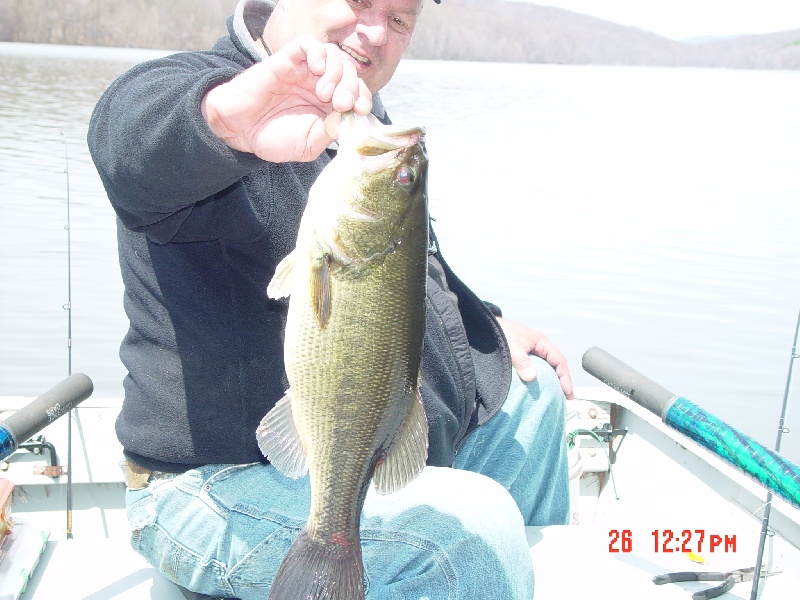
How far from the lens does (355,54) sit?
230cm

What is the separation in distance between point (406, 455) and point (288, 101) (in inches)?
32.3

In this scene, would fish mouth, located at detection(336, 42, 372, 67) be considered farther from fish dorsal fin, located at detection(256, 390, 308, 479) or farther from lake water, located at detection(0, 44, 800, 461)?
lake water, located at detection(0, 44, 800, 461)

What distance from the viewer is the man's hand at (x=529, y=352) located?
117 inches

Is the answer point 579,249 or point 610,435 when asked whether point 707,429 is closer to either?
point 610,435

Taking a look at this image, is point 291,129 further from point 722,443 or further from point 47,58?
point 47,58

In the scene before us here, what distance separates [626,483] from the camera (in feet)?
12.7

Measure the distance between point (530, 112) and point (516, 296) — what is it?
854 inches

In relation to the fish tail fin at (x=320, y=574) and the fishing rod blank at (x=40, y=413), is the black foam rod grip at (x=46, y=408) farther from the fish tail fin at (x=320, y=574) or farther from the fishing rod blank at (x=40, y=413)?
the fish tail fin at (x=320, y=574)

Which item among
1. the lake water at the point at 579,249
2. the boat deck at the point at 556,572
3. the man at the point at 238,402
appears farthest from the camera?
the lake water at the point at 579,249

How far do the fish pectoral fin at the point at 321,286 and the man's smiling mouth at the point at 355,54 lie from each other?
82cm

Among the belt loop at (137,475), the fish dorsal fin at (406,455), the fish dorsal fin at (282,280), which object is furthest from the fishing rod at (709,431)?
the belt loop at (137,475)

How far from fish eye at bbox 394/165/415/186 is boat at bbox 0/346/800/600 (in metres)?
1.43

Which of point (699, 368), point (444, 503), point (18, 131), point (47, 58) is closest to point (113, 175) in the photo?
point (444, 503)
